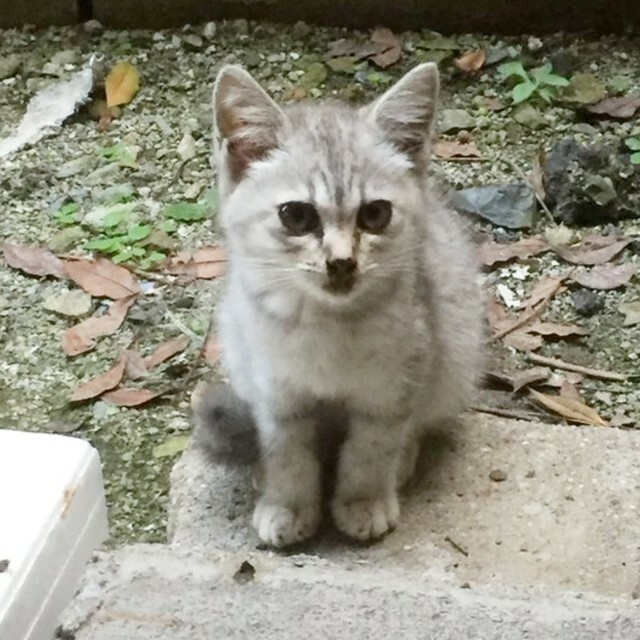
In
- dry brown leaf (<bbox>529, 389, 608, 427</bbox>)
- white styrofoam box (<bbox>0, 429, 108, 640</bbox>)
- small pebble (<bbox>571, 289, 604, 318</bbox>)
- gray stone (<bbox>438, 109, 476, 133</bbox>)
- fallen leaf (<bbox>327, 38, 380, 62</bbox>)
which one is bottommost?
dry brown leaf (<bbox>529, 389, 608, 427</bbox>)

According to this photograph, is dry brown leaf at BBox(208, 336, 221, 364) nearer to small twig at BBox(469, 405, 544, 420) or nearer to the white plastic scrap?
small twig at BBox(469, 405, 544, 420)

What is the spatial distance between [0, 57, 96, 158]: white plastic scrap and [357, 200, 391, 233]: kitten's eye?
5.87 feet

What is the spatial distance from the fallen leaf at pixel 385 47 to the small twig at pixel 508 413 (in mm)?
1408

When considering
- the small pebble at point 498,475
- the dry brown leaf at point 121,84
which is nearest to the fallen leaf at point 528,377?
the small pebble at point 498,475

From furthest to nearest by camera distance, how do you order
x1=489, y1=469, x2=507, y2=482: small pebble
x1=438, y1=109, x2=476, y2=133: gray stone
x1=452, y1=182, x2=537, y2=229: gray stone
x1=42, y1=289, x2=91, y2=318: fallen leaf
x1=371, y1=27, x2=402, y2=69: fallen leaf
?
x1=371, y1=27, x2=402, y2=69: fallen leaf, x1=438, y1=109, x2=476, y2=133: gray stone, x1=452, y1=182, x2=537, y2=229: gray stone, x1=42, y1=289, x2=91, y2=318: fallen leaf, x1=489, y1=469, x2=507, y2=482: small pebble

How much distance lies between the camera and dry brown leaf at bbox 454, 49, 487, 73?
3436 mm

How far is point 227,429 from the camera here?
6.41 feet

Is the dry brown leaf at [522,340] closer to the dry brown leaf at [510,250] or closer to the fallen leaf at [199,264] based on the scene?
the dry brown leaf at [510,250]

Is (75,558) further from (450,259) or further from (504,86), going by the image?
(504,86)

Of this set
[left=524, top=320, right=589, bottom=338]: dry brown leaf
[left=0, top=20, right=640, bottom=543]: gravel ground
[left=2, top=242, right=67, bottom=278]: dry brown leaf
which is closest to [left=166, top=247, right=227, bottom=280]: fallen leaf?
[left=0, top=20, right=640, bottom=543]: gravel ground

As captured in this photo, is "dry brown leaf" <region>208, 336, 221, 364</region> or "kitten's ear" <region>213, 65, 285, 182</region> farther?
"dry brown leaf" <region>208, 336, 221, 364</region>

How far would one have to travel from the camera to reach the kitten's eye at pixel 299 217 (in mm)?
1680

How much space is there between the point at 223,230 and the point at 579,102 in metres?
1.76

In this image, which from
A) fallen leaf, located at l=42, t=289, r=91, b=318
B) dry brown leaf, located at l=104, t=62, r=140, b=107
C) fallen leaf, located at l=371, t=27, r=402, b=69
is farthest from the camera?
fallen leaf, located at l=371, t=27, r=402, b=69
